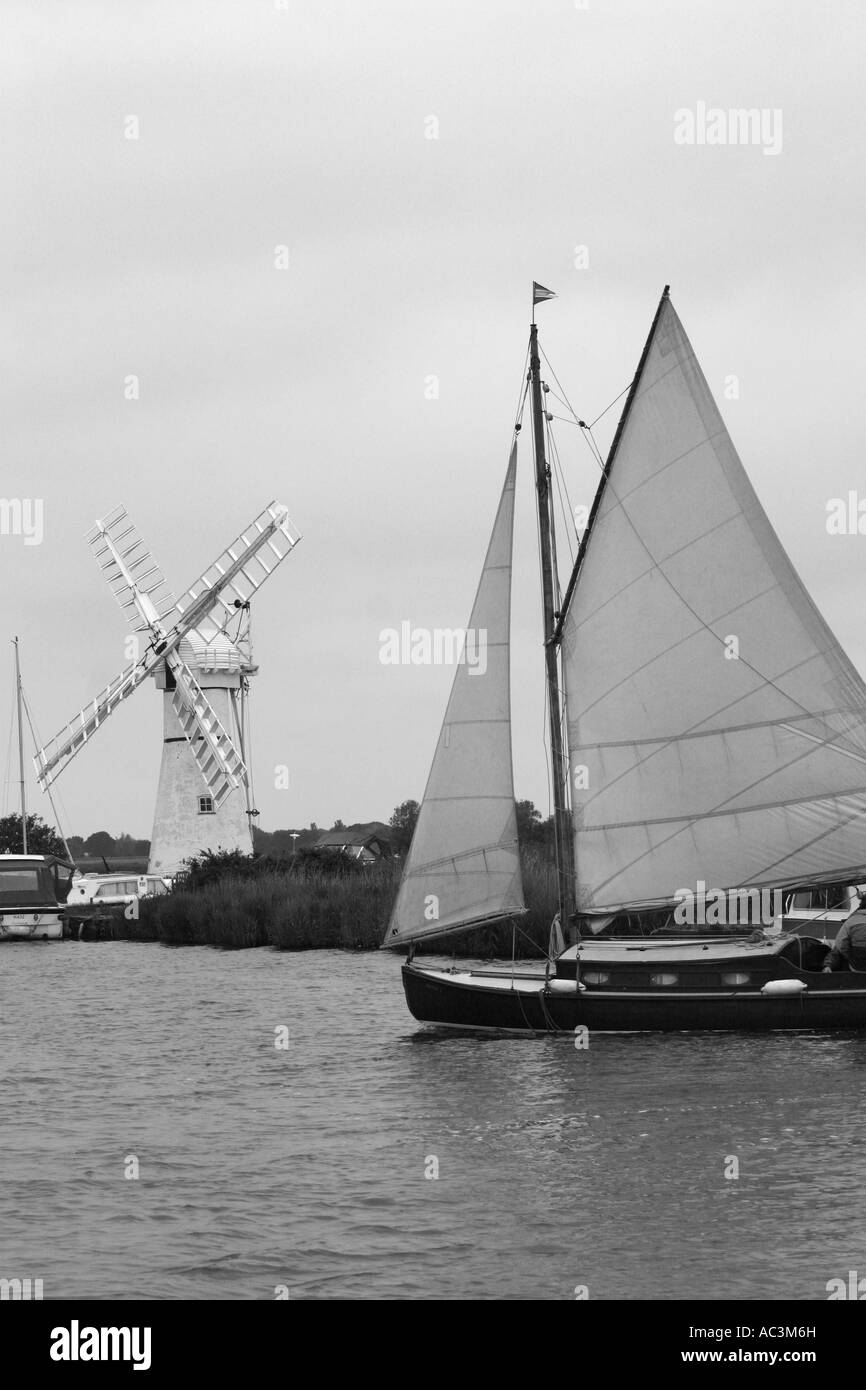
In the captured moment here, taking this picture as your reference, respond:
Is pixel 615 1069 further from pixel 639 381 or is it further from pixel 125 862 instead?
pixel 125 862

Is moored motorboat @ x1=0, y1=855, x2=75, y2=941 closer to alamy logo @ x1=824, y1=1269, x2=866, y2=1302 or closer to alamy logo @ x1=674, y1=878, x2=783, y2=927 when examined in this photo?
alamy logo @ x1=674, y1=878, x2=783, y2=927

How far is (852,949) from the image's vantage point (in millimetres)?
33312

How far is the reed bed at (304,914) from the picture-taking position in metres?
54.7

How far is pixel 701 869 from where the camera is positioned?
34375mm

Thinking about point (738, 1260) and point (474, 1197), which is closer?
point (738, 1260)

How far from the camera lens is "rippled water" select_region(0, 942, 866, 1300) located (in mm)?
17984

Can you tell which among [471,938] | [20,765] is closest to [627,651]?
[471,938]

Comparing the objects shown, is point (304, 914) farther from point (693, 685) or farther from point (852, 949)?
point (852, 949)

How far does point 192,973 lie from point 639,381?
28921 millimetres

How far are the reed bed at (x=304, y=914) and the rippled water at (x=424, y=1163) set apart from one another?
15.9 metres

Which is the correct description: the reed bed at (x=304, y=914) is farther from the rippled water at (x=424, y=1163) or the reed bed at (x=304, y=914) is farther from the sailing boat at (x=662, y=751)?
the sailing boat at (x=662, y=751)
